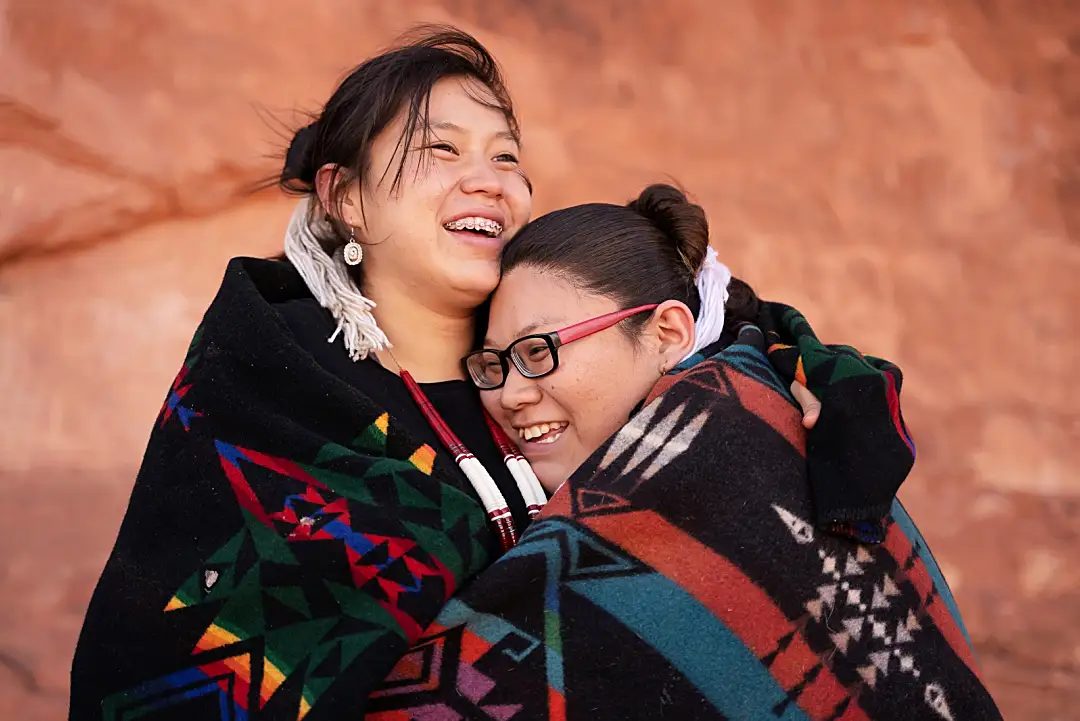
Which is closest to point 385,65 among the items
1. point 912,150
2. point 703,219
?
point 703,219

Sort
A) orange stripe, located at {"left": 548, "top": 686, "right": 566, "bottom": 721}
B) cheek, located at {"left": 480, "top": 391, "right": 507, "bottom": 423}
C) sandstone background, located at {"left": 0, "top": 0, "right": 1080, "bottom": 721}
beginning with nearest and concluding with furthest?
orange stripe, located at {"left": 548, "top": 686, "right": 566, "bottom": 721}, cheek, located at {"left": 480, "top": 391, "right": 507, "bottom": 423}, sandstone background, located at {"left": 0, "top": 0, "right": 1080, "bottom": 721}

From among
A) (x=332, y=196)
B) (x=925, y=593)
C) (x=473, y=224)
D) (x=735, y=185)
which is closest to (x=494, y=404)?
(x=473, y=224)

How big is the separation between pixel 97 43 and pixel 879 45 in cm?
332

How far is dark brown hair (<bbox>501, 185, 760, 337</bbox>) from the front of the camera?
221 cm

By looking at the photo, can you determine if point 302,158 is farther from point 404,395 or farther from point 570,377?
point 570,377

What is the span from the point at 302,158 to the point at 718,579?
1394 mm

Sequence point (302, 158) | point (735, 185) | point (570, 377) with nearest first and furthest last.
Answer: point (570, 377)
point (302, 158)
point (735, 185)

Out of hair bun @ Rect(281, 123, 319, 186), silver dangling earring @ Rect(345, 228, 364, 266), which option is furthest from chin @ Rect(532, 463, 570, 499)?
hair bun @ Rect(281, 123, 319, 186)

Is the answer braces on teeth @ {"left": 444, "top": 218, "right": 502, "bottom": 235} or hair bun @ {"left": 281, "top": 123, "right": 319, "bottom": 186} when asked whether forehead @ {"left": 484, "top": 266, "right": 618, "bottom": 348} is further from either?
hair bun @ {"left": 281, "top": 123, "right": 319, "bottom": 186}

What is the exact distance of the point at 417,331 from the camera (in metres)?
2.39

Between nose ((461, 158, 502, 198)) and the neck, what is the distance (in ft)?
0.88

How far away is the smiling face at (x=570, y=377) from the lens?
6.99 feet

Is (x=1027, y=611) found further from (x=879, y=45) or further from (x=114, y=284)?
(x=114, y=284)

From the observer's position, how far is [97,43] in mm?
4223
